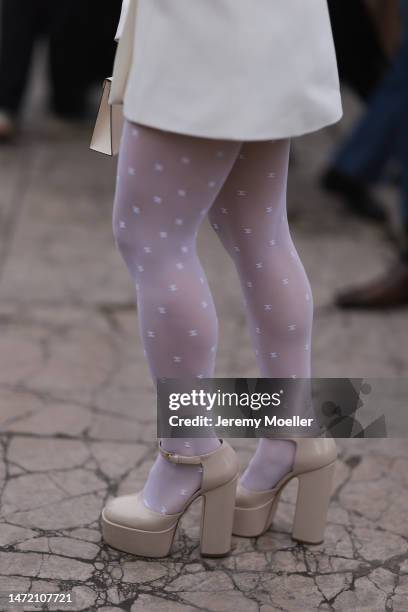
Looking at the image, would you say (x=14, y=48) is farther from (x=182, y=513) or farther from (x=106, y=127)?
(x=182, y=513)

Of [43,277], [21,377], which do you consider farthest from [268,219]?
[43,277]

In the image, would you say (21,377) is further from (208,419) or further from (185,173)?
(185,173)

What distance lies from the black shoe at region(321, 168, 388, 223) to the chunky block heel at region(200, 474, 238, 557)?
1.97m

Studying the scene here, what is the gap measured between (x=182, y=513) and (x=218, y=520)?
61mm

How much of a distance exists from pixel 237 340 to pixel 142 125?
4.04 feet

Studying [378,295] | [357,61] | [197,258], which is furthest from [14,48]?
[197,258]

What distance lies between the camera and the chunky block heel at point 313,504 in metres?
1.63

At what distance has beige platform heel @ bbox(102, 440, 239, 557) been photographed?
1554mm

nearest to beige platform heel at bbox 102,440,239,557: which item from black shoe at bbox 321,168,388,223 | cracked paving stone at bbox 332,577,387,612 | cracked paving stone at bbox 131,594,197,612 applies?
cracked paving stone at bbox 131,594,197,612

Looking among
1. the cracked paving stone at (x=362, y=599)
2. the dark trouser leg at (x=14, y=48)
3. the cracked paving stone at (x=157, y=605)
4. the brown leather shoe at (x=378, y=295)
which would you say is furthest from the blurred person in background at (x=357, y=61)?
the cracked paving stone at (x=157, y=605)

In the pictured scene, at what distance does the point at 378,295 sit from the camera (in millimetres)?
2721

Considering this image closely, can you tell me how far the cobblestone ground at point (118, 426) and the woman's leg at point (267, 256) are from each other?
0.24m

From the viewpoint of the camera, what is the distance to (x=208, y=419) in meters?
1.53

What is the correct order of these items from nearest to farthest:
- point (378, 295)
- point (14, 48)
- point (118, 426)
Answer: point (118, 426), point (378, 295), point (14, 48)
